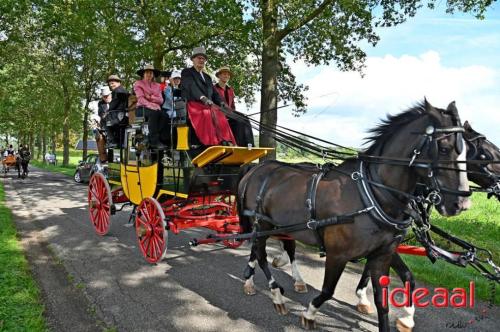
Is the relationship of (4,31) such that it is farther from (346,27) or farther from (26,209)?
(346,27)

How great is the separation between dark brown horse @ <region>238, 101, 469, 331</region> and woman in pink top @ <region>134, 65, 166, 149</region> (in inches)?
125

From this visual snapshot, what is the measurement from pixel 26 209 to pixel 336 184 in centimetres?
1015

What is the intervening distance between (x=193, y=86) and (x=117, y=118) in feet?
8.84

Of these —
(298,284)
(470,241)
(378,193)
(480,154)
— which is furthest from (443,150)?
(470,241)

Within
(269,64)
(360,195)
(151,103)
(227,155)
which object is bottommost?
(360,195)

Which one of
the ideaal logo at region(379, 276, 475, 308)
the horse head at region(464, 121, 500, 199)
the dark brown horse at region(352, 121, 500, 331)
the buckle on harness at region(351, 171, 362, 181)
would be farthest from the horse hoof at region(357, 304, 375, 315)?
the horse head at region(464, 121, 500, 199)

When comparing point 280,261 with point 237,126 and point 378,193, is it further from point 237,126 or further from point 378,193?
point 378,193

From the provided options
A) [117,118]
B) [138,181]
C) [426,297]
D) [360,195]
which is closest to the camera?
[360,195]

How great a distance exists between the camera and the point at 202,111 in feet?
19.3

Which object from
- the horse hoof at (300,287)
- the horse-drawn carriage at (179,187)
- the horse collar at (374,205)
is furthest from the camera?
the horse-drawn carriage at (179,187)

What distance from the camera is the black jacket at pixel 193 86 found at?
19.5 feet

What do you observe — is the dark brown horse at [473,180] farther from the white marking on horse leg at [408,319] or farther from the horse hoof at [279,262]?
the horse hoof at [279,262]

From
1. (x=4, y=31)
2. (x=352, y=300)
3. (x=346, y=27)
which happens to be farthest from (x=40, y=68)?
(x=352, y=300)

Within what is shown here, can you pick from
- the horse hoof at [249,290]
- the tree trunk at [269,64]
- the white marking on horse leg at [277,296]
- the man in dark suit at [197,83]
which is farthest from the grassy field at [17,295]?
the tree trunk at [269,64]
